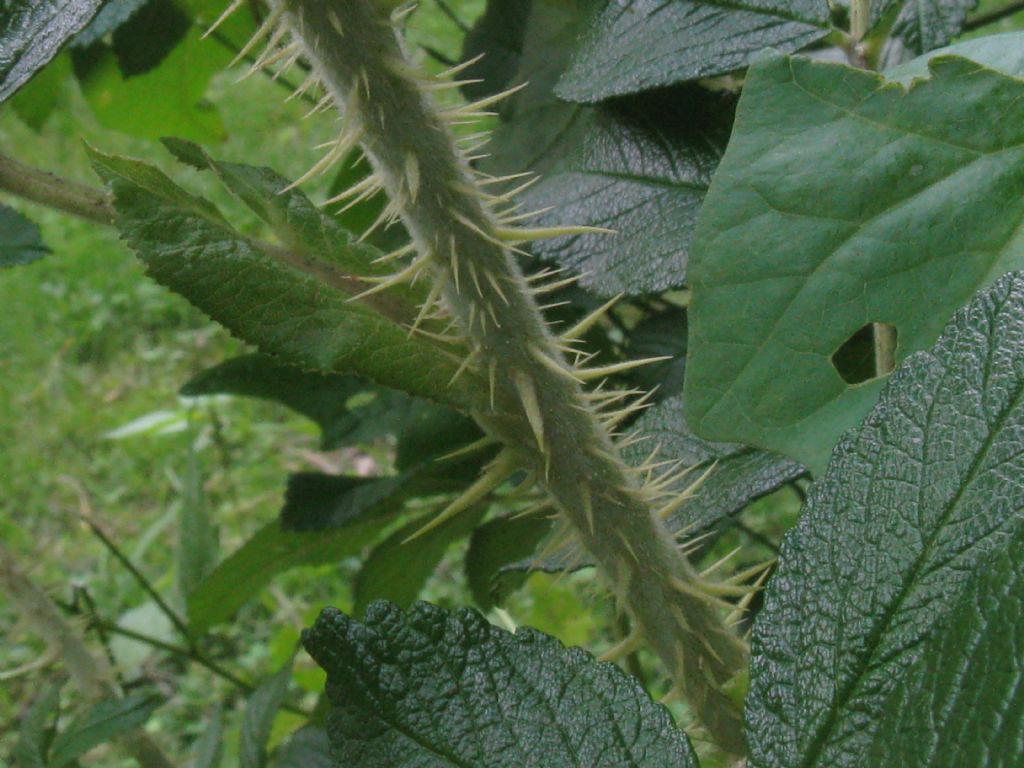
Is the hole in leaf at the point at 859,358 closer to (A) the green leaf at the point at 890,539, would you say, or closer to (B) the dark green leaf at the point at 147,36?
(A) the green leaf at the point at 890,539

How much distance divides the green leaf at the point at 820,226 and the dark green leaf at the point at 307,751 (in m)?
0.37

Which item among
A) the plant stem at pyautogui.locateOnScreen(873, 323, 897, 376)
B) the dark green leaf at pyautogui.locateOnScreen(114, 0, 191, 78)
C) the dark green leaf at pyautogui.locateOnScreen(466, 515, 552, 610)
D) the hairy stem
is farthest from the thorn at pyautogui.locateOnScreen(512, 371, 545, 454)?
the dark green leaf at pyautogui.locateOnScreen(114, 0, 191, 78)

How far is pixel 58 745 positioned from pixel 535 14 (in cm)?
53

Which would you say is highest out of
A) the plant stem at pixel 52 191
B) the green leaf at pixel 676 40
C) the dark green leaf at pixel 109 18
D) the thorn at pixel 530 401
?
the dark green leaf at pixel 109 18

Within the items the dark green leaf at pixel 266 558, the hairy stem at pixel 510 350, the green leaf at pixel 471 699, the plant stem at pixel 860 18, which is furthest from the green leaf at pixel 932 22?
the dark green leaf at pixel 266 558

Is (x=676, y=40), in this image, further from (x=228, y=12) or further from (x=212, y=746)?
(x=212, y=746)

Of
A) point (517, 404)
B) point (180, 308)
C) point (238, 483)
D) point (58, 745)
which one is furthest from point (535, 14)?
point (180, 308)

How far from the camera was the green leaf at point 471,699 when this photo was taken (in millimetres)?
309

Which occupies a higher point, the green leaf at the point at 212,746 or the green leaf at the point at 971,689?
the green leaf at the point at 971,689

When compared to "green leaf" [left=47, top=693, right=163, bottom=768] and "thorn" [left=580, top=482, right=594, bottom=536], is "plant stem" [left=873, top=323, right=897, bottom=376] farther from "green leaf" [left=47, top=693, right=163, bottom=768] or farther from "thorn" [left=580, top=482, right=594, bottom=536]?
"green leaf" [left=47, top=693, right=163, bottom=768]

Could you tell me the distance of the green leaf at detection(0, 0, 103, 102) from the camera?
363mm

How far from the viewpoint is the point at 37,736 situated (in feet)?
2.15

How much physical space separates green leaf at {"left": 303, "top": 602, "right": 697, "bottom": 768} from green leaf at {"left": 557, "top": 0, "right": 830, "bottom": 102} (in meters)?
0.29

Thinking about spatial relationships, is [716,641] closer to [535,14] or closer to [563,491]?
[563,491]
